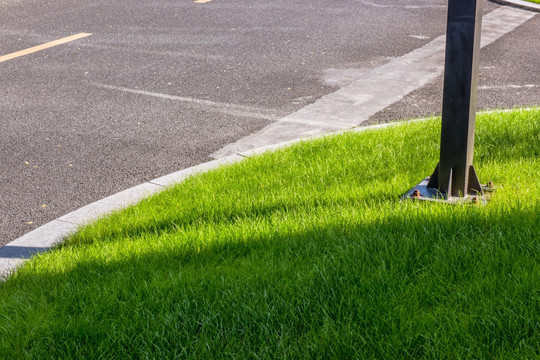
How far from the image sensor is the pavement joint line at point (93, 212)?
172 inches

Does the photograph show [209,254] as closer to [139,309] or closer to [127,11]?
[139,309]

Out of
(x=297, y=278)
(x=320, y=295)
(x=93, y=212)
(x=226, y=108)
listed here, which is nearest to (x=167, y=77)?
(x=226, y=108)

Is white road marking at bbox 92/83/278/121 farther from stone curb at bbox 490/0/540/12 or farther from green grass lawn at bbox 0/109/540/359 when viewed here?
stone curb at bbox 490/0/540/12

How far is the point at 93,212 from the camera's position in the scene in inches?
195

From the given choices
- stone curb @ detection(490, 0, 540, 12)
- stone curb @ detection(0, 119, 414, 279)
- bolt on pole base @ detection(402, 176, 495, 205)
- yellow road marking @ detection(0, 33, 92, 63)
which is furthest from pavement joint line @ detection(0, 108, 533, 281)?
stone curb @ detection(490, 0, 540, 12)

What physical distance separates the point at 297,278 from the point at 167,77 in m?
5.81

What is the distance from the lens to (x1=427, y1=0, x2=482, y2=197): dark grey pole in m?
4.02

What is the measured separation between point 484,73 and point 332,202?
5.05m

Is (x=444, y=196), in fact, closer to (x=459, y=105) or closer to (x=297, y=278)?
(x=459, y=105)

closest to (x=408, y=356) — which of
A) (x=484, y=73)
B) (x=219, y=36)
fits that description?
(x=484, y=73)

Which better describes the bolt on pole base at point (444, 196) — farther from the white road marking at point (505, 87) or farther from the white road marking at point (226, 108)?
the white road marking at point (505, 87)

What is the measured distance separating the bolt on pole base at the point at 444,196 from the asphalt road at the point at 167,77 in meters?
2.42

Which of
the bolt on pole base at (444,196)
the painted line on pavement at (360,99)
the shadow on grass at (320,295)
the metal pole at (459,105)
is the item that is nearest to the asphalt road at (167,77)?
the painted line on pavement at (360,99)

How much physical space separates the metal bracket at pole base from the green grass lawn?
107 millimetres
